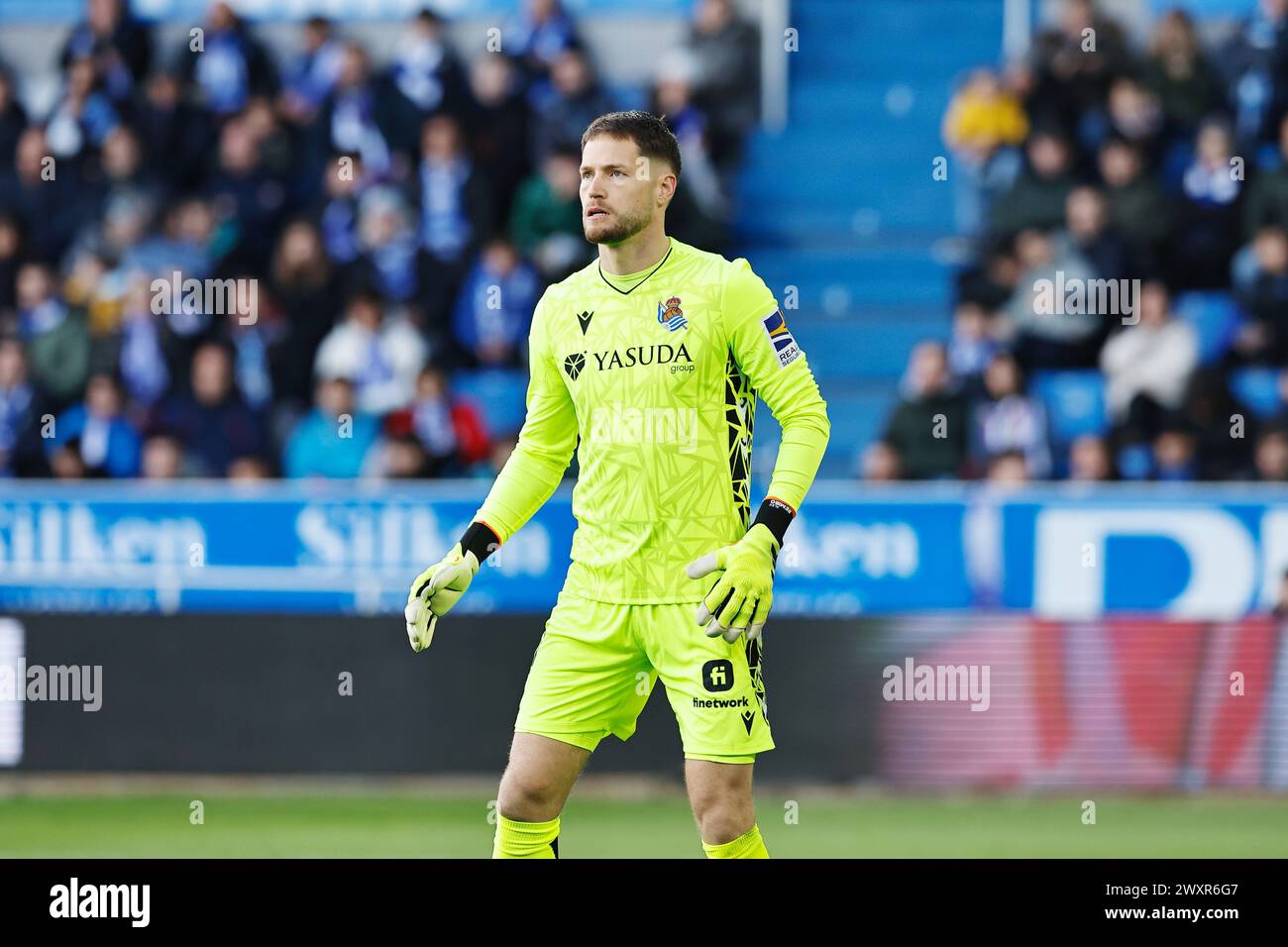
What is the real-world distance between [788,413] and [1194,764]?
4.84 meters

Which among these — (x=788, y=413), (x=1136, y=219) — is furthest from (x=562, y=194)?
(x=788, y=413)

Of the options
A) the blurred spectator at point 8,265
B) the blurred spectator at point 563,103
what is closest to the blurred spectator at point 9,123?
the blurred spectator at point 8,265

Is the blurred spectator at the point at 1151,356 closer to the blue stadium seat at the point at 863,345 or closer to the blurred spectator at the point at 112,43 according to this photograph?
the blue stadium seat at the point at 863,345

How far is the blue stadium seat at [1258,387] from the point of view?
37.7ft

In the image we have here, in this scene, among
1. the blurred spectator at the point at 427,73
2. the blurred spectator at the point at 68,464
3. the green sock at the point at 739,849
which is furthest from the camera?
the blurred spectator at the point at 427,73

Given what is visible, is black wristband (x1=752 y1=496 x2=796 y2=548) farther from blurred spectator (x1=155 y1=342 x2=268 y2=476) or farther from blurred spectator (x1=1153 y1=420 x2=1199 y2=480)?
blurred spectator (x1=155 y1=342 x2=268 y2=476)

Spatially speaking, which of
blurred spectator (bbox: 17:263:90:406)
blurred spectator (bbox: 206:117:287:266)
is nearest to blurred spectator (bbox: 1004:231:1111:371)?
blurred spectator (bbox: 206:117:287:266)

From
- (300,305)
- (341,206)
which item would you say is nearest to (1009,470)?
(300,305)

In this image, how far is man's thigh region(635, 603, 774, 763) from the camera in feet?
18.3

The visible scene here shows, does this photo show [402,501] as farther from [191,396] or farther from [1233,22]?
[1233,22]

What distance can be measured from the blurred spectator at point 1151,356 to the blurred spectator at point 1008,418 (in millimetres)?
557

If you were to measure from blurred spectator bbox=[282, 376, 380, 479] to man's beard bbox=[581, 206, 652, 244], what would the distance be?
18.4ft
